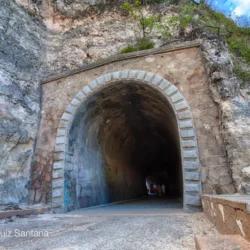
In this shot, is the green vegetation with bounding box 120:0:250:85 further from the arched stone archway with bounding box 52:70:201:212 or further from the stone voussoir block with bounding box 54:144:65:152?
the stone voussoir block with bounding box 54:144:65:152

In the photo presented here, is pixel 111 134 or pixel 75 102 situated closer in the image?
pixel 75 102

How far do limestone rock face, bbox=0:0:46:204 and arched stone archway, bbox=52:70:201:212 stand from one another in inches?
34.0

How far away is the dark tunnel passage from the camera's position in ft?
19.6

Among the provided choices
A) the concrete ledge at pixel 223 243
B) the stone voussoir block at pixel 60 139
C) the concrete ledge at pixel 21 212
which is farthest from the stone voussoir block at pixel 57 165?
the concrete ledge at pixel 223 243

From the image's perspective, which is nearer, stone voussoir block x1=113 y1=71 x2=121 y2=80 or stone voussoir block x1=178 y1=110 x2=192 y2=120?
stone voussoir block x1=178 y1=110 x2=192 y2=120

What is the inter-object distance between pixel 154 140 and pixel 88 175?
200 inches

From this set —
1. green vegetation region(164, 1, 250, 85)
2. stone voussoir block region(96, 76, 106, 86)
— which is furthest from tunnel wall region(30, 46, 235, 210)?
green vegetation region(164, 1, 250, 85)

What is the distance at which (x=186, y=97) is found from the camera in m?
5.11

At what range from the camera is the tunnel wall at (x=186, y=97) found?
14.4 feet

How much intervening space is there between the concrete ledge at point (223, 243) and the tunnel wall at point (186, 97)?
2970mm

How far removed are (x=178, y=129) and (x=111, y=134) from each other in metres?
3.66

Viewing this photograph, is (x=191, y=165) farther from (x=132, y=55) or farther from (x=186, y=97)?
(x=132, y=55)

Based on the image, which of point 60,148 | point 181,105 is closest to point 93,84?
point 60,148

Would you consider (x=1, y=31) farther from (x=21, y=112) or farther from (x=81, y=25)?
(x=81, y=25)
